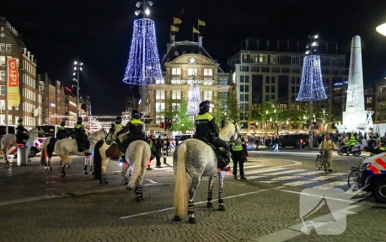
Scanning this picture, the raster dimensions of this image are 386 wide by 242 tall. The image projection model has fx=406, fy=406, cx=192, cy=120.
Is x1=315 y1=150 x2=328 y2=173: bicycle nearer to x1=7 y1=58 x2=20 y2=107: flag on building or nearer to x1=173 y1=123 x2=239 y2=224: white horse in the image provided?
x1=173 y1=123 x2=239 y2=224: white horse

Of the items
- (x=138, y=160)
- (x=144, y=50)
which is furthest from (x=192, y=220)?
(x=144, y=50)

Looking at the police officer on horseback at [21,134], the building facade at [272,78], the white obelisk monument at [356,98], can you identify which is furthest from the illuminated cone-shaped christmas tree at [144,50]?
the building facade at [272,78]

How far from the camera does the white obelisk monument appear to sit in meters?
49.5

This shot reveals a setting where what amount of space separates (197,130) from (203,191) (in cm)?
421

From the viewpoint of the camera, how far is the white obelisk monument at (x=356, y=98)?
49.5 m

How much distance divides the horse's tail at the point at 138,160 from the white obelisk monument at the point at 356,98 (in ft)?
143

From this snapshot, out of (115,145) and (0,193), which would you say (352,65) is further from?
(0,193)

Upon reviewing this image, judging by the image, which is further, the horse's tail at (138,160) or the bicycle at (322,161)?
the bicycle at (322,161)

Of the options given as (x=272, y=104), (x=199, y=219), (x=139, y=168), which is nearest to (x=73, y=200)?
(x=139, y=168)

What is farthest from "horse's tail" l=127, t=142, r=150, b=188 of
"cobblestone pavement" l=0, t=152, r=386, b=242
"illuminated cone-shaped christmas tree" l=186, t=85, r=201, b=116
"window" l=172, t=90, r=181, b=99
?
"window" l=172, t=90, r=181, b=99

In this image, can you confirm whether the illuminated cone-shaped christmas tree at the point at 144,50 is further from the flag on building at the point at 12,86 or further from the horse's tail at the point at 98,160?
the horse's tail at the point at 98,160

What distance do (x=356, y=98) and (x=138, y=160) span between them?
46035 mm

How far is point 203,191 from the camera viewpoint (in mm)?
13547

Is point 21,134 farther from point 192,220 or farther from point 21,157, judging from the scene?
point 192,220
